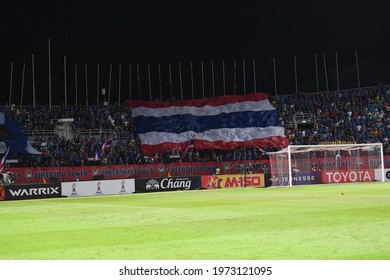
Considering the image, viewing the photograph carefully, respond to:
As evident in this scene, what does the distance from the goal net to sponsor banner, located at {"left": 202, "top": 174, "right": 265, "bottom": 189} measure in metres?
1.47

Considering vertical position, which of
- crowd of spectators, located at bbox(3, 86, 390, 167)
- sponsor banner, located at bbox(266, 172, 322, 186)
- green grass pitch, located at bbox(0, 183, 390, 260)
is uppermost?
crowd of spectators, located at bbox(3, 86, 390, 167)

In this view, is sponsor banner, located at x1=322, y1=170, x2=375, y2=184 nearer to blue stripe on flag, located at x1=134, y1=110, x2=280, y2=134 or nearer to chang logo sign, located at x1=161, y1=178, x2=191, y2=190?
chang logo sign, located at x1=161, y1=178, x2=191, y2=190

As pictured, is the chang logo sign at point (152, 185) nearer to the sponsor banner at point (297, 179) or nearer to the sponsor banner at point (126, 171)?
the sponsor banner at point (126, 171)

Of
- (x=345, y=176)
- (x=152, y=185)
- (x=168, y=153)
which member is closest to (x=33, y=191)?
(x=152, y=185)

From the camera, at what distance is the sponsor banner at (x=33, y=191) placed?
140 feet

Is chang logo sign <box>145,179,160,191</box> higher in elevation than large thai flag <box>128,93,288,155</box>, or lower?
lower

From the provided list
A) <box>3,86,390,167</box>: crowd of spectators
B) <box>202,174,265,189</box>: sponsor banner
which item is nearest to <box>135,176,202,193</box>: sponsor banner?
<box>202,174,265,189</box>: sponsor banner

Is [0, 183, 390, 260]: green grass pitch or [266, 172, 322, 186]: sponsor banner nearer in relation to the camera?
[0, 183, 390, 260]: green grass pitch

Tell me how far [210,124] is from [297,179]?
62.7ft

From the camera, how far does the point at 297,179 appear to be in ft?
174

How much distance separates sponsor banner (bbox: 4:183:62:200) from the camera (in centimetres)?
4281
